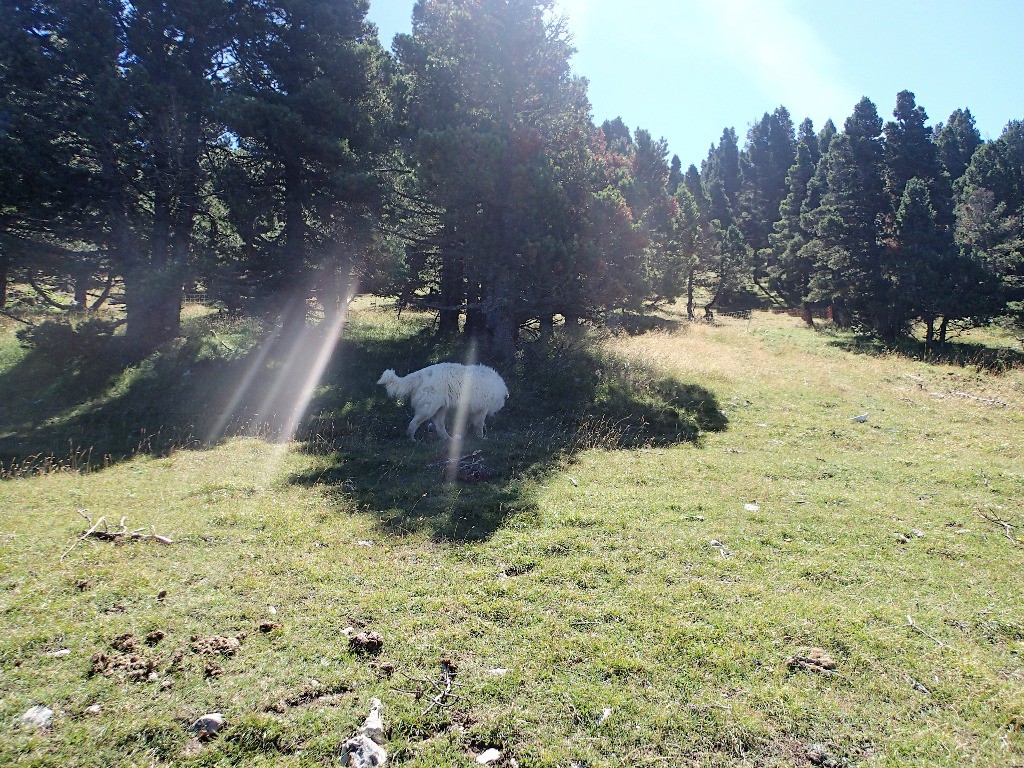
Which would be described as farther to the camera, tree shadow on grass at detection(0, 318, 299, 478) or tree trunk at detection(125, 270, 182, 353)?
tree trunk at detection(125, 270, 182, 353)

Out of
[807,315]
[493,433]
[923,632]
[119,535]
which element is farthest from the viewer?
[807,315]

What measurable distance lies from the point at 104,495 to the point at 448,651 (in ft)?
20.8

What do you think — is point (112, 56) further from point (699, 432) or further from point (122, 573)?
point (699, 432)

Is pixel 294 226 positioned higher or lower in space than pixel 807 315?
higher

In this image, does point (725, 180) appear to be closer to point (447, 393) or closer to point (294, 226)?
point (294, 226)

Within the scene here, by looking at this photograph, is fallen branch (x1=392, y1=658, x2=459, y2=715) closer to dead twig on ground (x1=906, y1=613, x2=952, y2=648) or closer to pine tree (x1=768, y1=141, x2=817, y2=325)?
dead twig on ground (x1=906, y1=613, x2=952, y2=648)

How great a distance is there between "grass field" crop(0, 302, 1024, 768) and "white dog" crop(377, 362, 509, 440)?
675 millimetres

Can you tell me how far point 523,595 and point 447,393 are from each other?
6952 mm

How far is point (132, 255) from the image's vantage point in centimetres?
1617

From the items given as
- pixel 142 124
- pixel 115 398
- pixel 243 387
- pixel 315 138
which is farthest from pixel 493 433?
pixel 142 124

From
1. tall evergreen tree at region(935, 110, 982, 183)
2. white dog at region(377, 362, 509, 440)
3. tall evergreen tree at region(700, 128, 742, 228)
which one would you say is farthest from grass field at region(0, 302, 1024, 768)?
tall evergreen tree at region(700, 128, 742, 228)

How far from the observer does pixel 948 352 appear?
1056 inches

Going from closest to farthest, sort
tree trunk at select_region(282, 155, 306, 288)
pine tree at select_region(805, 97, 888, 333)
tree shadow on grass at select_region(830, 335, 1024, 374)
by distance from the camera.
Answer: tree trunk at select_region(282, 155, 306, 288) → tree shadow on grass at select_region(830, 335, 1024, 374) → pine tree at select_region(805, 97, 888, 333)

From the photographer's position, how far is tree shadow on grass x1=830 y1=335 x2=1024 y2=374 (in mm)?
22984
